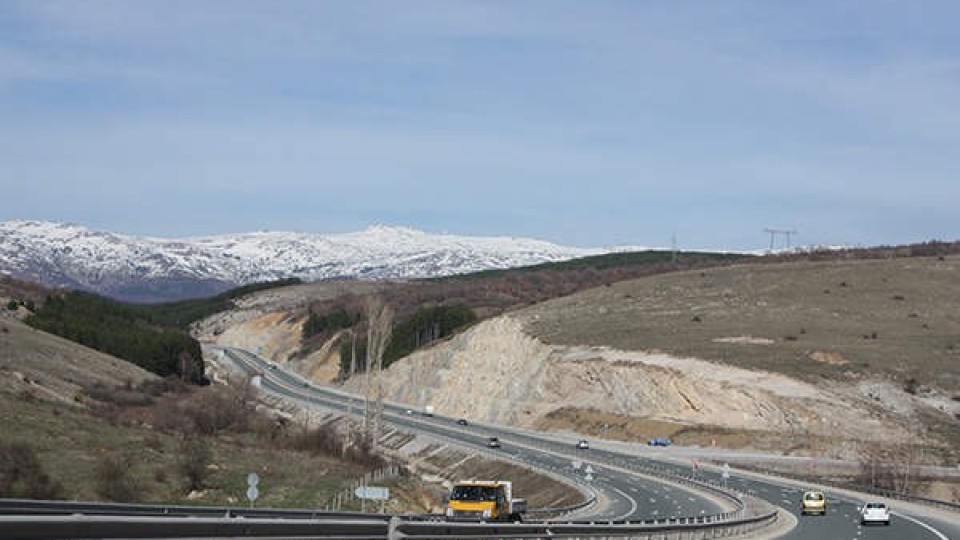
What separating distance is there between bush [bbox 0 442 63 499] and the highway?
1960 centimetres

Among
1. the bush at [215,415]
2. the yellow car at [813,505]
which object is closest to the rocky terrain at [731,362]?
the bush at [215,415]

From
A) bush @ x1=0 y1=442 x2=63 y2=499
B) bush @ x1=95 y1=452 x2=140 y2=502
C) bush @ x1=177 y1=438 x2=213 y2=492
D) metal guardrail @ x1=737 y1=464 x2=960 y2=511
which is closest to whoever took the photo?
bush @ x1=0 y1=442 x2=63 y2=499

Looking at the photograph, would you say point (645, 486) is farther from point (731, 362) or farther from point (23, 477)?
point (23, 477)

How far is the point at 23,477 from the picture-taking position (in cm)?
4275

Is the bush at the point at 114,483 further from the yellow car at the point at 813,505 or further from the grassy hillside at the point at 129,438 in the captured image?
the yellow car at the point at 813,505

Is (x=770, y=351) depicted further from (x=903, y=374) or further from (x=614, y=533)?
(x=614, y=533)

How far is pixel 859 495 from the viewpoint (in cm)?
7419

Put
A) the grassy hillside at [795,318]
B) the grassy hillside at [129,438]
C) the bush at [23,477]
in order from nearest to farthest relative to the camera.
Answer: the bush at [23,477]
the grassy hillside at [129,438]
the grassy hillside at [795,318]

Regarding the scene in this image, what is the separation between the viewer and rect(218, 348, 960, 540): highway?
49188 millimetres

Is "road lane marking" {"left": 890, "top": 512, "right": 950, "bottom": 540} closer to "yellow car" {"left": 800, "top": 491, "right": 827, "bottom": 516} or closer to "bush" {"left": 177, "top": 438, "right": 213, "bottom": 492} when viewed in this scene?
"yellow car" {"left": 800, "top": 491, "right": 827, "bottom": 516}

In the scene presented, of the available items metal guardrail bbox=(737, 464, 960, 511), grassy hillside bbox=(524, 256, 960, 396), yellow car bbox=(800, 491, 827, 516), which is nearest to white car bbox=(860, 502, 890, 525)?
yellow car bbox=(800, 491, 827, 516)

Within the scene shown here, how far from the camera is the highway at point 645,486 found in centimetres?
4919

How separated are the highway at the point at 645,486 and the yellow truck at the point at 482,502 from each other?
8.55 meters

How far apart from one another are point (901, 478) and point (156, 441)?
43.6m
